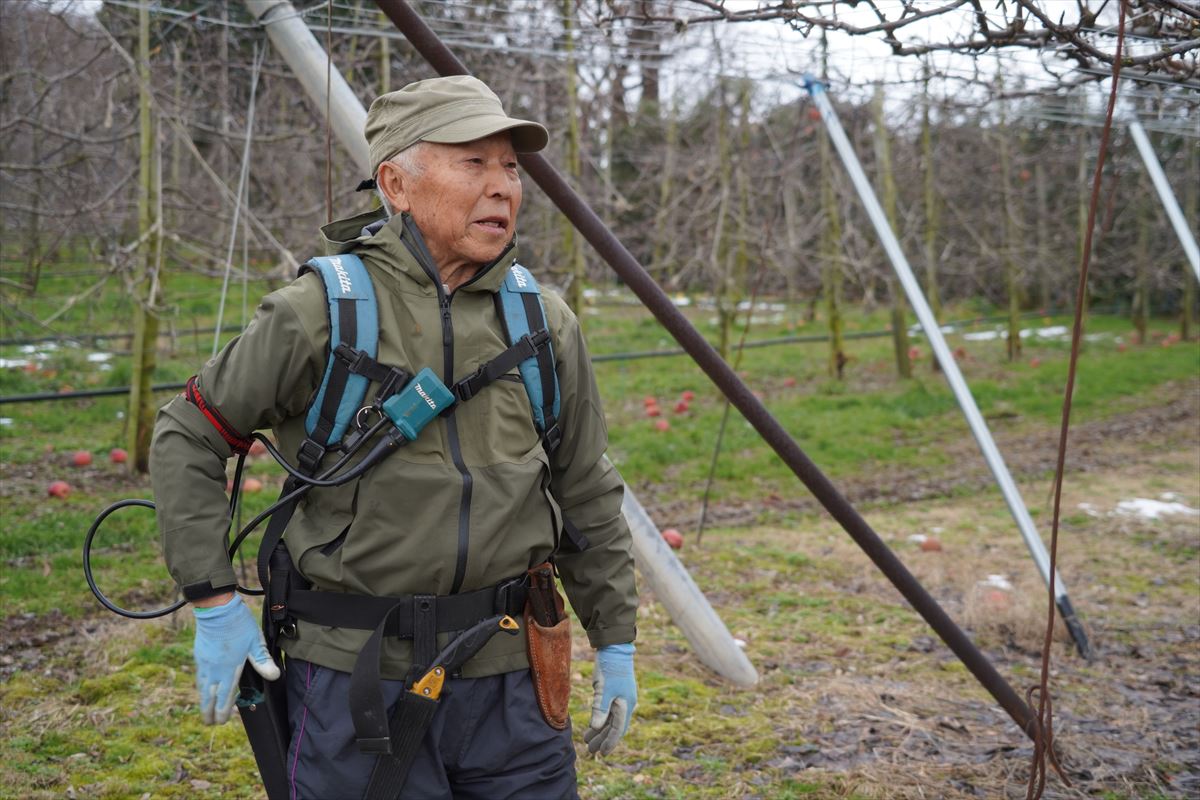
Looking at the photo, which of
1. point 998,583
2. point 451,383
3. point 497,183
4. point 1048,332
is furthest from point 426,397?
point 1048,332

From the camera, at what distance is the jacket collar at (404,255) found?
94.5 inches

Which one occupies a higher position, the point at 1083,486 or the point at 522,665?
the point at 522,665

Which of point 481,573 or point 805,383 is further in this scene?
point 805,383

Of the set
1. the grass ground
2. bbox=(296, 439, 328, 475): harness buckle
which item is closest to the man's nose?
bbox=(296, 439, 328, 475): harness buckle

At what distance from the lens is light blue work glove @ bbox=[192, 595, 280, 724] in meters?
2.26

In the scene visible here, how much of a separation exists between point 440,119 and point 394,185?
19 centimetres

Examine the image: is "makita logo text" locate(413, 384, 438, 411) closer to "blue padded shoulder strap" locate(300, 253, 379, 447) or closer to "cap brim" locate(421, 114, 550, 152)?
"blue padded shoulder strap" locate(300, 253, 379, 447)

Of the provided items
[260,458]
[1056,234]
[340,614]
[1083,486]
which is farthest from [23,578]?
[1056,234]

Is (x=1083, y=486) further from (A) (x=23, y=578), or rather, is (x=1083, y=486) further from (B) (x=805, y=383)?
(A) (x=23, y=578)

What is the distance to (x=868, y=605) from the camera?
656cm

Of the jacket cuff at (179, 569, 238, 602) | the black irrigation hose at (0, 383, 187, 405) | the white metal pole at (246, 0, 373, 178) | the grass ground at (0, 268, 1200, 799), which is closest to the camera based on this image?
the jacket cuff at (179, 569, 238, 602)

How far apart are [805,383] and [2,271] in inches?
380

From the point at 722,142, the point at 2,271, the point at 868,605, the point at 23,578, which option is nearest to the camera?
the point at 23,578

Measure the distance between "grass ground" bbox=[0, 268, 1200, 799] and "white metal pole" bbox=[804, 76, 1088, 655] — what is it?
42 cm
